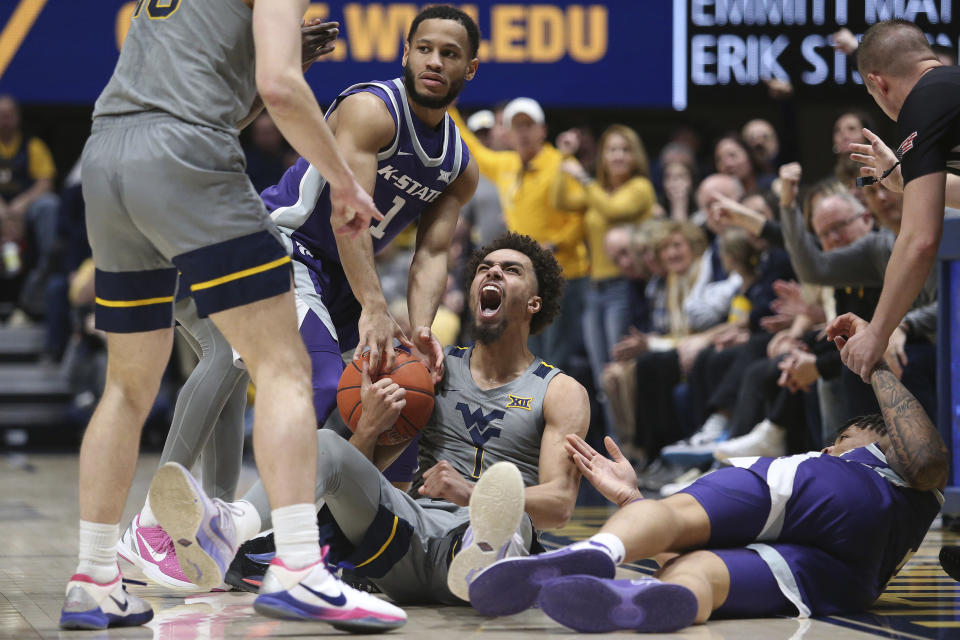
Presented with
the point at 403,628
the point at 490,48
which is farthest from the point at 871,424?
the point at 490,48

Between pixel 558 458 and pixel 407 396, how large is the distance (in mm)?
501

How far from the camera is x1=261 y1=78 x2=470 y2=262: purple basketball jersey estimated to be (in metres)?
4.29

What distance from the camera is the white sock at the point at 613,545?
3.19 metres

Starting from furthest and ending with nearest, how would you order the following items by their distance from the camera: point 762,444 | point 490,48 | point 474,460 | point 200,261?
point 490,48
point 762,444
point 474,460
point 200,261

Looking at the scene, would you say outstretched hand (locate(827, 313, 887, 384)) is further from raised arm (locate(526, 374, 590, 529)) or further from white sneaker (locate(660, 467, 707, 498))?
white sneaker (locate(660, 467, 707, 498))

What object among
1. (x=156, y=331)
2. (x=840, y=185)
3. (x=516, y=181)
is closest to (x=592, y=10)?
(x=516, y=181)

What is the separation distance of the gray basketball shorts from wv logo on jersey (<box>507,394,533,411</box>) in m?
1.10

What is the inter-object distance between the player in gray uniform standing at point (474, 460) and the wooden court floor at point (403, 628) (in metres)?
0.17

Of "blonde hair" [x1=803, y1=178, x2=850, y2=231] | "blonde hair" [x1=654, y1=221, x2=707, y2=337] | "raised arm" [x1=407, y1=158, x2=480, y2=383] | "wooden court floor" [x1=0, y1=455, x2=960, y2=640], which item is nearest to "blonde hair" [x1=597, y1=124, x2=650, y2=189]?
"blonde hair" [x1=654, y1=221, x2=707, y2=337]

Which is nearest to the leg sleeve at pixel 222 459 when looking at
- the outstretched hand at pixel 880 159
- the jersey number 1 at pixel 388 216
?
the jersey number 1 at pixel 388 216

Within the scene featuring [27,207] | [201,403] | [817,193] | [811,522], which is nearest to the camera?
[811,522]

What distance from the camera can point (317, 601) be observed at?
9.88 ft

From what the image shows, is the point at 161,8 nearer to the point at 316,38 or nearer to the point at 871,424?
the point at 316,38

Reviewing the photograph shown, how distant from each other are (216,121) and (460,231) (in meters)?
7.31
